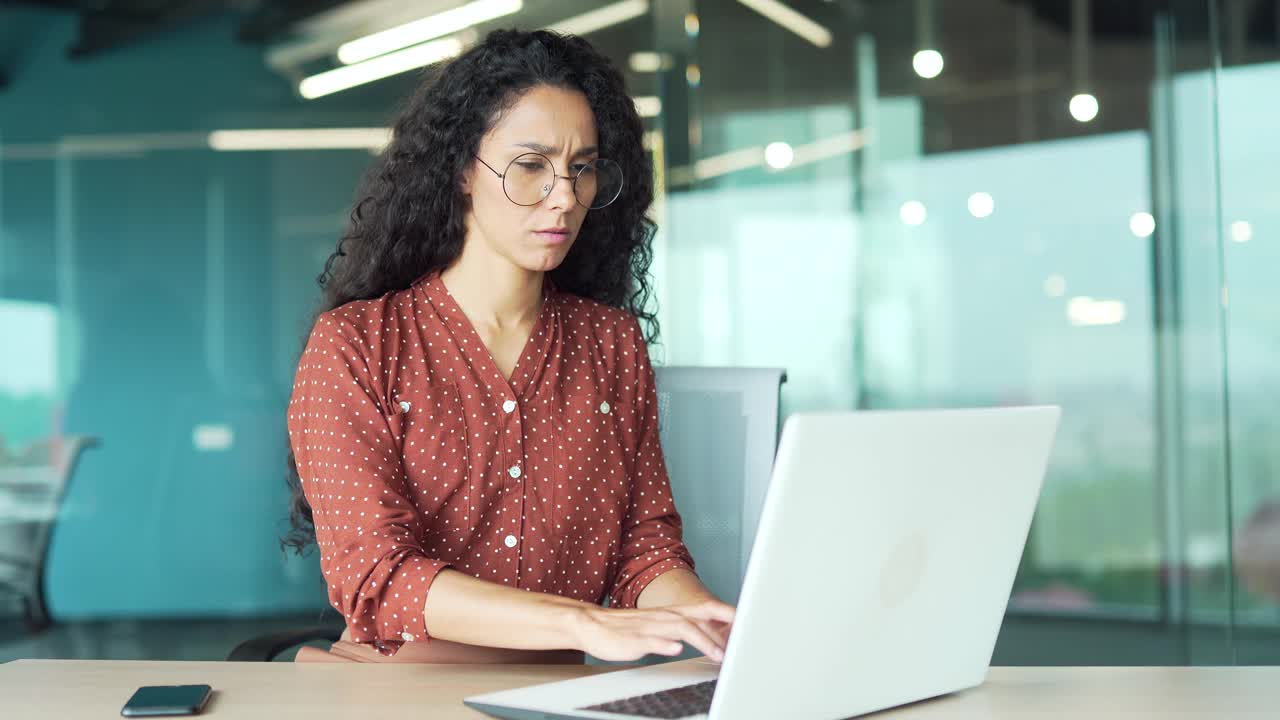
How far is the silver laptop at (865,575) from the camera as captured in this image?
3.18 feet

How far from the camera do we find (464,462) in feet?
5.60

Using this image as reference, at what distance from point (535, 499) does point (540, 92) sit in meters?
0.58

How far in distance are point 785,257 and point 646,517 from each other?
2.37 meters

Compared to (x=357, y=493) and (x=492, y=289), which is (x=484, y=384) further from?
(x=357, y=493)

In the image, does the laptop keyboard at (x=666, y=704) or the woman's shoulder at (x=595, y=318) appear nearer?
the laptop keyboard at (x=666, y=704)

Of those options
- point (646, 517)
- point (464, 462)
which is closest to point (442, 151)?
point (464, 462)

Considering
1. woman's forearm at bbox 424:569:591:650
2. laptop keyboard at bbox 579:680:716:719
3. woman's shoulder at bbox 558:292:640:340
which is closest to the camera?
laptop keyboard at bbox 579:680:716:719

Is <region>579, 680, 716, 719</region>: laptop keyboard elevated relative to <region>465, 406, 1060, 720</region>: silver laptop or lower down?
lower down

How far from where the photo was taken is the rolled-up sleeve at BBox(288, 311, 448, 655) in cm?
148

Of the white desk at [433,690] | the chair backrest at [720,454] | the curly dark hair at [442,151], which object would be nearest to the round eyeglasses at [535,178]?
the curly dark hair at [442,151]

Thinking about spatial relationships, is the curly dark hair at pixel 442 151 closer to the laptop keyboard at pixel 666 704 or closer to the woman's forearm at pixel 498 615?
the woman's forearm at pixel 498 615

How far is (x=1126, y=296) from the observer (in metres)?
3.96

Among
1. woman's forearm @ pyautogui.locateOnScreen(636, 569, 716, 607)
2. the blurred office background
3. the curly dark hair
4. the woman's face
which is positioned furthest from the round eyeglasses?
the blurred office background

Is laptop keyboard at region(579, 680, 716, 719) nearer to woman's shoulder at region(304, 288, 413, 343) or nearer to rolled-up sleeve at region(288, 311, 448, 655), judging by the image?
rolled-up sleeve at region(288, 311, 448, 655)
